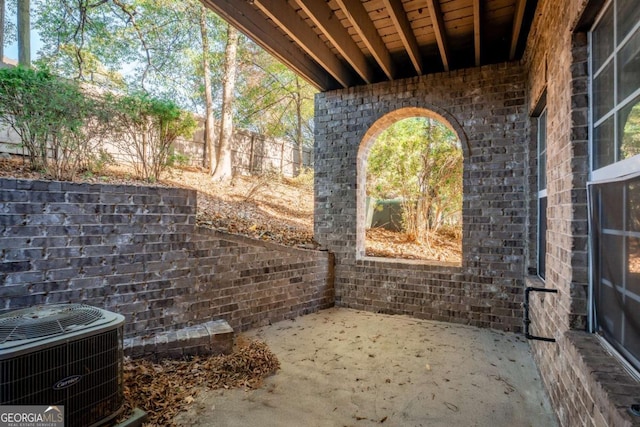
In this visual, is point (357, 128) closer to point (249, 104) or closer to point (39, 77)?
point (39, 77)

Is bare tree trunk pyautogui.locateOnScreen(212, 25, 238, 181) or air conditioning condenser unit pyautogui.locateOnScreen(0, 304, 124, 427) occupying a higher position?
bare tree trunk pyautogui.locateOnScreen(212, 25, 238, 181)

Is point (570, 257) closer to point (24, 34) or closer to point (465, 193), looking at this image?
point (465, 193)

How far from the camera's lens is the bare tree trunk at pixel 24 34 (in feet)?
18.5

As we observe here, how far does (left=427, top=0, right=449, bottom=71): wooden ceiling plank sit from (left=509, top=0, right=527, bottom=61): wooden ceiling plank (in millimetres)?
672

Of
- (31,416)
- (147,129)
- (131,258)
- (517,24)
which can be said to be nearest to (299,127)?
(147,129)

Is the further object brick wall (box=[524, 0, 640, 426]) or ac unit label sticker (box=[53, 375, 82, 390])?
ac unit label sticker (box=[53, 375, 82, 390])

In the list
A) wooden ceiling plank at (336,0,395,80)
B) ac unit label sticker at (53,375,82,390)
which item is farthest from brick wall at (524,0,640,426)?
ac unit label sticker at (53,375,82,390)

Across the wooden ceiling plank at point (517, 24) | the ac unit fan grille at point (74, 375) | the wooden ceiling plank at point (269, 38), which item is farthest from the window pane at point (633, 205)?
the wooden ceiling plank at point (269, 38)

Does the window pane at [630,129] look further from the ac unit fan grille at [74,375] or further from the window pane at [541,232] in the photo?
the ac unit fan grille at [74,375]

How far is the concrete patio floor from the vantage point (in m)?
2.13

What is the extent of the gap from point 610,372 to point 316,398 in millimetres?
1776

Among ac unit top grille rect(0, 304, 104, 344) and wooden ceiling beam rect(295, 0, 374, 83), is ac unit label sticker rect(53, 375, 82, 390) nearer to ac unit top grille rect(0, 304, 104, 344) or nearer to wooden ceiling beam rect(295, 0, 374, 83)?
ac unit top grille rect(0, 304, 104, 344)

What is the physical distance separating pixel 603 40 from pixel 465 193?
2425 mm

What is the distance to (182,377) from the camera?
8.20 feet
